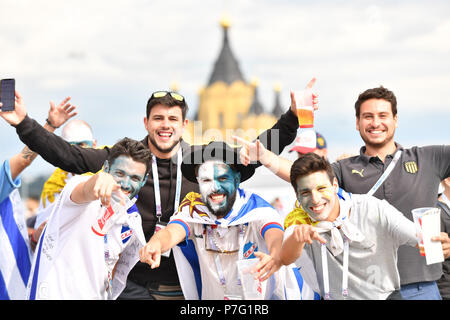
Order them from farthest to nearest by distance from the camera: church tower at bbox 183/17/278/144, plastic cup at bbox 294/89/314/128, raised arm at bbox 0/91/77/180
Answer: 1. church tower at bbox 183/17/278/144
2. raised arm at bbox 0/91/77/180
3. plastic cup at bbox 294/89/314/128

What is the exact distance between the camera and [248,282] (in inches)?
166

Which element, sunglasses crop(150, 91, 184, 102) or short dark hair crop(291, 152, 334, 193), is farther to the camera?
sunglasses crop(150, 91, 184, 102)

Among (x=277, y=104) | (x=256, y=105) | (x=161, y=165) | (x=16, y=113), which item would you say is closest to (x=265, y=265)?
(x=161, y=165)

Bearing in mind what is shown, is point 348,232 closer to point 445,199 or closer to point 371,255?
point 371,255

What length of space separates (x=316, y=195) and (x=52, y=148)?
7.38ft

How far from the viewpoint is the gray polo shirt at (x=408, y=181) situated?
4645 millimetres

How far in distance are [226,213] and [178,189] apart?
736 mm

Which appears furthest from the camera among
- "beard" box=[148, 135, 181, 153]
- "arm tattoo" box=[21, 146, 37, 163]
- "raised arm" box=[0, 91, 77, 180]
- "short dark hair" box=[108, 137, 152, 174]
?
"arm tattoo" box=[21, 146, 37, 163]

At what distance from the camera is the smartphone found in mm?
4754

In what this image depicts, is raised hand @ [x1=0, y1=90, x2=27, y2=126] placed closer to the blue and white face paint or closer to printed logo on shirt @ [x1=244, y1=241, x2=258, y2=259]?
the blue and white face paint

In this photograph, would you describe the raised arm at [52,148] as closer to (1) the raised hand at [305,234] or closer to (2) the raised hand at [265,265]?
(2) the raised hand at [265,265]

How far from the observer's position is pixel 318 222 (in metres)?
4.29

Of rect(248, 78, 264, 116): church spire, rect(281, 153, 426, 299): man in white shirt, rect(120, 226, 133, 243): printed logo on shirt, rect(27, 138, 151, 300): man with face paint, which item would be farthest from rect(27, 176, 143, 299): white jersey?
rect(248, 78, 264, 116): church spire
